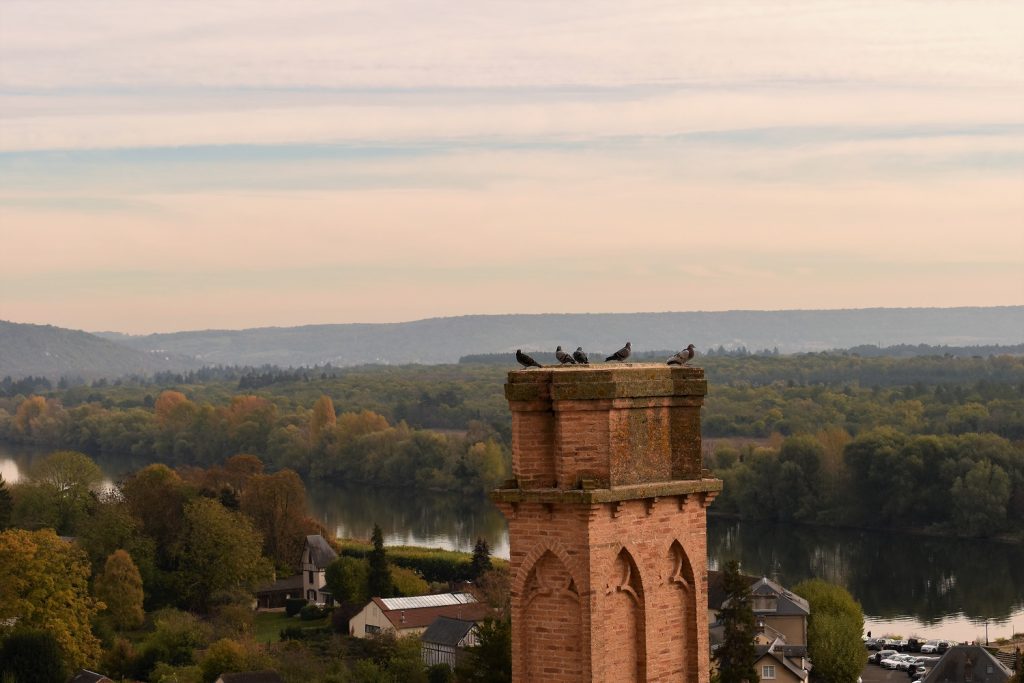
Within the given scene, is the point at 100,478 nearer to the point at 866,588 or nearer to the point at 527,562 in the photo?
the point at 866,588

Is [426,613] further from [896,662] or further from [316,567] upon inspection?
[896,662]

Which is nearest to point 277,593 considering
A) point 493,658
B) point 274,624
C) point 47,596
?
point 274,624

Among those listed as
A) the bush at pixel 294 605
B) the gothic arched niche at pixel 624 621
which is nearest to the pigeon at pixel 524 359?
the gothic arched niche at pixel 624 621

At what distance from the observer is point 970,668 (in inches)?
1975

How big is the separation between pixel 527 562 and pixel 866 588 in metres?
65.2

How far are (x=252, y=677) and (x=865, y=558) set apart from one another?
46.1 meters

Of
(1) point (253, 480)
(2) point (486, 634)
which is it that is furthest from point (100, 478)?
(2) point (486, 634)

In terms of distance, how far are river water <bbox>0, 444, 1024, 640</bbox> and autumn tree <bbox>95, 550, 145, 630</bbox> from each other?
2654 cm

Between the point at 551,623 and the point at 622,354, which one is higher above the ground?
the point at 622,354

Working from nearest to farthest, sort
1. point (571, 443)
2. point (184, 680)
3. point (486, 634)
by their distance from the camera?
1. point (571, 443)
2. point (486, 634)
3. point (184, 680)

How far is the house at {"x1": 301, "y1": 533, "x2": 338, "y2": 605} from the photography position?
7169 cm

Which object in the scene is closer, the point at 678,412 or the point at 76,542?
the point at 678,412

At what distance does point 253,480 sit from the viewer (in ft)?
261

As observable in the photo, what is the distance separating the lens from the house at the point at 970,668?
49.9 metres
